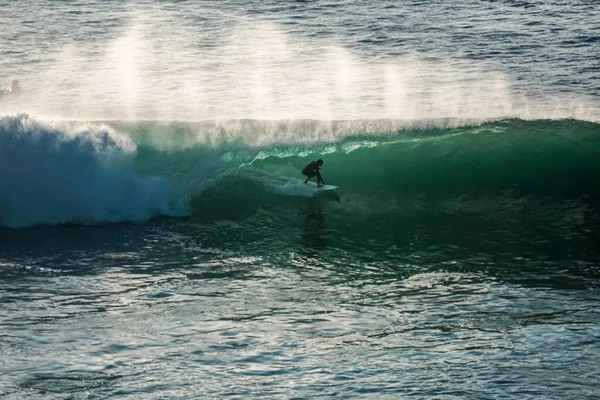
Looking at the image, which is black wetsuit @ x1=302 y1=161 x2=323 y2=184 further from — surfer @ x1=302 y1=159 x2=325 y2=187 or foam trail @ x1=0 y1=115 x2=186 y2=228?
foam trail @ x1=0 y1=115 x2=186 y2=228

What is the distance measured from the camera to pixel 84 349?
1184 cm

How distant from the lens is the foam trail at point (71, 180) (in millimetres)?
18016

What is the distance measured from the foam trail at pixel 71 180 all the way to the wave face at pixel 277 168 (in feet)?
0.06

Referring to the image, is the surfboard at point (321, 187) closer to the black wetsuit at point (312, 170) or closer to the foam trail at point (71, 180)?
the black wetsuit at point (312, 170)

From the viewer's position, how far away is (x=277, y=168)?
65.3ft

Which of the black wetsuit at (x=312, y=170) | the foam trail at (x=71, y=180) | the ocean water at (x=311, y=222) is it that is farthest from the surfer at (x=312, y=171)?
the foam trail at (x=71, y=180)

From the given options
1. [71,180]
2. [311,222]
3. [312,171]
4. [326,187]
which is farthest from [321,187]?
[71,180]

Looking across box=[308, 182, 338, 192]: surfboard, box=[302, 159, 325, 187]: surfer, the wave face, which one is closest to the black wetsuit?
box=[302, 159, 325, 187]: surfer

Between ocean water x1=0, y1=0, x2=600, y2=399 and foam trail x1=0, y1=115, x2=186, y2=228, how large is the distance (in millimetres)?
39

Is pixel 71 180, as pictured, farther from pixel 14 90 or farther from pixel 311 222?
pixel 14 90

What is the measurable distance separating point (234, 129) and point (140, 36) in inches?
709

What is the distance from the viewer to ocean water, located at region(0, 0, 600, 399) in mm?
11352

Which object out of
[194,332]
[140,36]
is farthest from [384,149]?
[140,36]

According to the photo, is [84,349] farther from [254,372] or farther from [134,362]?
[254,372]
